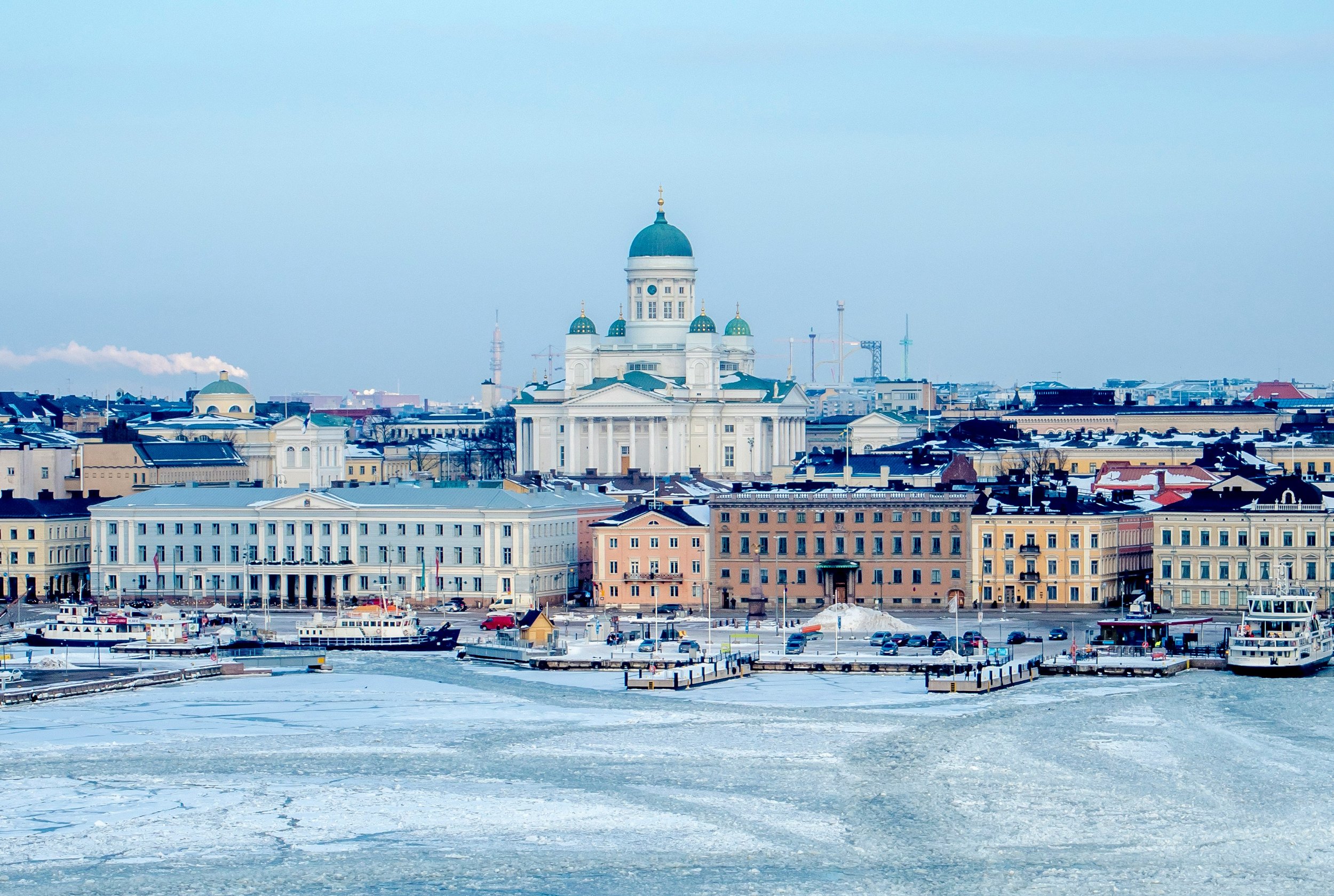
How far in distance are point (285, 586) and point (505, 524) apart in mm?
7448

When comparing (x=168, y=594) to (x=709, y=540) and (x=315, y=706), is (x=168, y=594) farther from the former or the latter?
(x=315, y=706)

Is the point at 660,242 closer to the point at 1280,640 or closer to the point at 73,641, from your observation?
the point at 73,641

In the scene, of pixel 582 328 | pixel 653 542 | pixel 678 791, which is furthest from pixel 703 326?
pixel 678 791

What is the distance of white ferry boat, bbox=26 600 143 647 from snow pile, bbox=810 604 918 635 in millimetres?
17911

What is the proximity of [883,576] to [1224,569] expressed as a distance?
9.86 meters

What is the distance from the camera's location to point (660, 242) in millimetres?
133500

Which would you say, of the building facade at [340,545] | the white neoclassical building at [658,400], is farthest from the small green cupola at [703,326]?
the building facade at [340,545]

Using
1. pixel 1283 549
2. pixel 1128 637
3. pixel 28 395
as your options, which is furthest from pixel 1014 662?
pixel 28 395

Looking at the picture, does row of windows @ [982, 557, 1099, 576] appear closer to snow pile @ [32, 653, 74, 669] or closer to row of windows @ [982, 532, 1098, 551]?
row of windows @ [982, 532, 1098, 551]

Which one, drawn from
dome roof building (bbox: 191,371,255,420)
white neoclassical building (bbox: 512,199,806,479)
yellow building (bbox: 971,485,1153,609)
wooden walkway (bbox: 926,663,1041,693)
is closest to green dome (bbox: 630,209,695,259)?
white neoclassical building (bbox: 512,199,806,479)

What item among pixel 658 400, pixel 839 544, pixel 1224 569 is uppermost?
pixel 658 400

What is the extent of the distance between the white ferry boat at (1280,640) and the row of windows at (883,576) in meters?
15.8

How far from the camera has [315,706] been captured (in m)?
58.8

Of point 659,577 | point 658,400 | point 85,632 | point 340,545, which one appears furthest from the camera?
point 658,400
